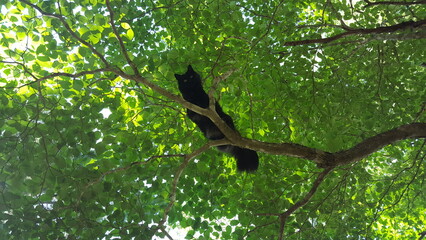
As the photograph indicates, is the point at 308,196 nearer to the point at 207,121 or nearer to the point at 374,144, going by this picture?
the point at 374,144

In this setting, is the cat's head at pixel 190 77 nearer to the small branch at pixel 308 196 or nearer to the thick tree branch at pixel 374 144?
the small branch at pixel 308 196

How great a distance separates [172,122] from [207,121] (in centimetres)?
50

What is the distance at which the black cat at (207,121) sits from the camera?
4.27 meters

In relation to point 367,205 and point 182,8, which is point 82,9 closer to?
point 182,8

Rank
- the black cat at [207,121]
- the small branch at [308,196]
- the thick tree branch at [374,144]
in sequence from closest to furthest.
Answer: the thick tree branch at [374,144] → the small branch at [308,196] → the black cat at [207,121]

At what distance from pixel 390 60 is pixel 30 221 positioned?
193 inches

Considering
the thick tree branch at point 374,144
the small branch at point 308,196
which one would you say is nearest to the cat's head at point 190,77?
the small branch at point 308,196

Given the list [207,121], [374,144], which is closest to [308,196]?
[374,144]

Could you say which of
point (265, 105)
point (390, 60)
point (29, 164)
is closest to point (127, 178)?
point (29, 164)

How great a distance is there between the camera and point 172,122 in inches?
172

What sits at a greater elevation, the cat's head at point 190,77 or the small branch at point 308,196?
the cat's head at point 190,77

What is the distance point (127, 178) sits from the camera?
392 centimetres

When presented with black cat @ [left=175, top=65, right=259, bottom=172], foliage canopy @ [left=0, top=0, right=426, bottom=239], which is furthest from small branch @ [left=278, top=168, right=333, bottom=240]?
black cat @ [left=175, top=65, right=259, bottom=172]

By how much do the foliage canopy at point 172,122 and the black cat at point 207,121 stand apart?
0.23m
